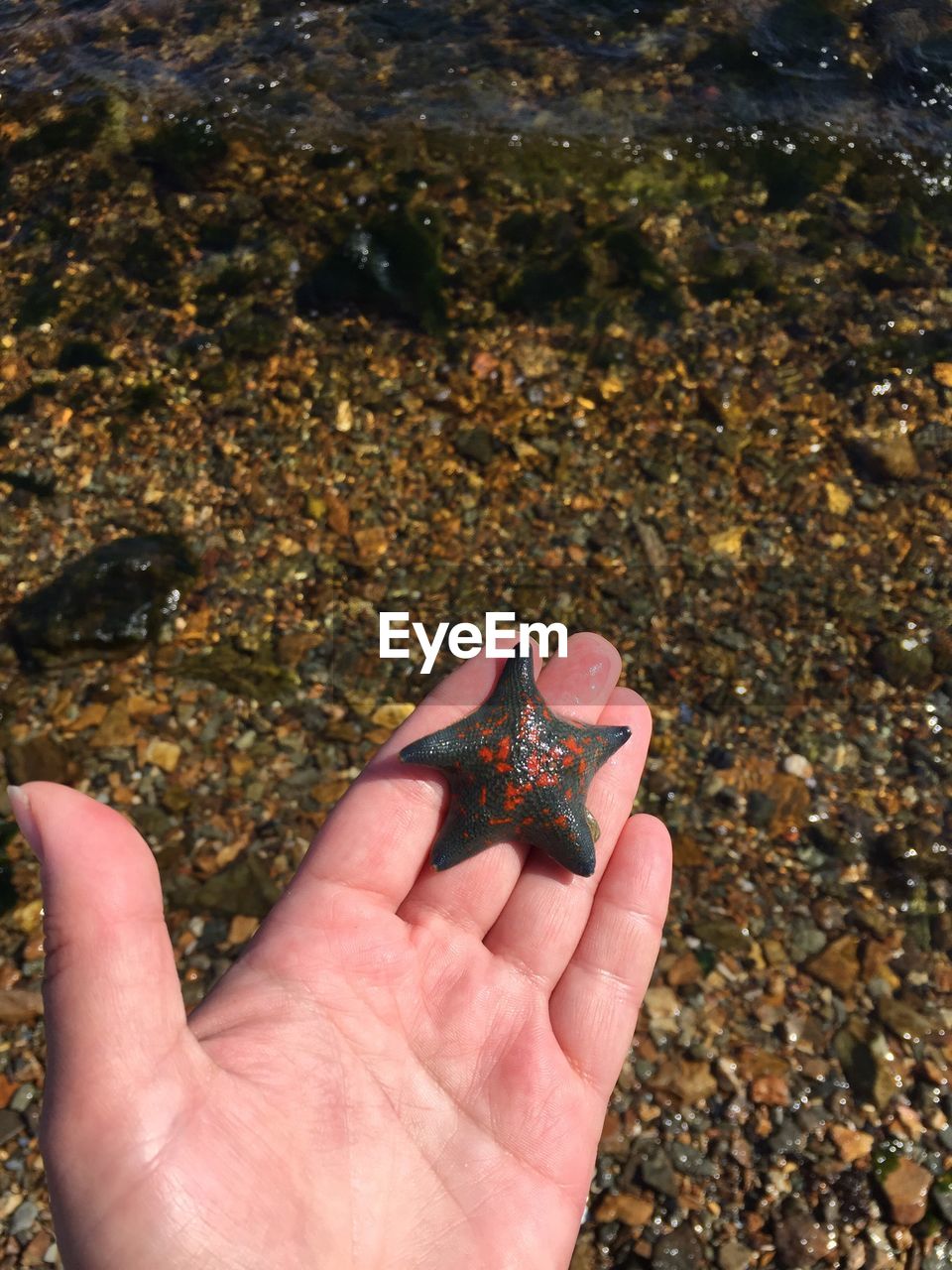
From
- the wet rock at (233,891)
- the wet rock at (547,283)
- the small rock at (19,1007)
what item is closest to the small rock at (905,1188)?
the wet rock at (233,891)

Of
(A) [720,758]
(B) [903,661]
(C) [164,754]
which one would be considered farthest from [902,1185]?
(C) [164,754]

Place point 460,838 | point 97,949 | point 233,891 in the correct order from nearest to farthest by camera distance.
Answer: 1. point 97,949
2. point 460,838
3. point 233,891

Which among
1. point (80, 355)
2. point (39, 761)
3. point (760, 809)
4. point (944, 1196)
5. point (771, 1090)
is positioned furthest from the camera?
point (80, 355)

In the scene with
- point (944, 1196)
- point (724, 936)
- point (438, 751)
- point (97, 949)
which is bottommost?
point (944, 1196)

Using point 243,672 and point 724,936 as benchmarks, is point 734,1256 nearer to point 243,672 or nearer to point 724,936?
point 724,936

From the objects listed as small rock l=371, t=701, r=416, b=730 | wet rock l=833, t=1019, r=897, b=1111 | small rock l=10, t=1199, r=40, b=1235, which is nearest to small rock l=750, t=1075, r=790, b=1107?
wet rock l=833, t=1019, r=897, b=1111

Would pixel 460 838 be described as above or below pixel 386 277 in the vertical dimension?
below

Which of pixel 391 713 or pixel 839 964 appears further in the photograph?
pixel 391 713

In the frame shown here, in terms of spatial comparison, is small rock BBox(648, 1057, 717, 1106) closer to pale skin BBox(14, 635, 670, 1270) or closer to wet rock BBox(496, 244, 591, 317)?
pale skin BBox(14, 635, 670, 1270)
